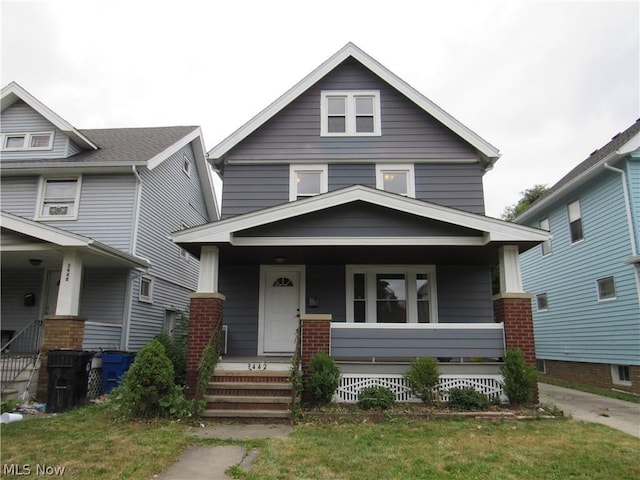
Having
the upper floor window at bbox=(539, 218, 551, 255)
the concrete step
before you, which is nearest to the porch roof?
the concrete step

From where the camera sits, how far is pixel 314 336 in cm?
786

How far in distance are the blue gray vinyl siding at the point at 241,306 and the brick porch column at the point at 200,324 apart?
193 centimetres

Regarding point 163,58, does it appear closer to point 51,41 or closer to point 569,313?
point 51,41

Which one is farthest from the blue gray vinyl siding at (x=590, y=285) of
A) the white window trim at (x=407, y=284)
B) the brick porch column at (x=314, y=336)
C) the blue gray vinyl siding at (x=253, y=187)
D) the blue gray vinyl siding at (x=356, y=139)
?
the blue gray vinyl siding at (x=253, y=187)

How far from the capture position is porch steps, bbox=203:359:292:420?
6957 mm

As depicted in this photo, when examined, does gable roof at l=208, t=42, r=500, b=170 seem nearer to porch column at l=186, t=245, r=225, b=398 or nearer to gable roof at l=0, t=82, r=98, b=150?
porch column at l=186, t=245, r=225, b=398

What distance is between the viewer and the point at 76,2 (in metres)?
9.97

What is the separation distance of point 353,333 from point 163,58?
43.6 feet

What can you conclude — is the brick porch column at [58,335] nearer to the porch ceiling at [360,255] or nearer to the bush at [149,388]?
the bush at [149,388]

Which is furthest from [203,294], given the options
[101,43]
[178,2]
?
[101,43]

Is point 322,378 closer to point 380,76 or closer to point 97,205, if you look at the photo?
point 380,76

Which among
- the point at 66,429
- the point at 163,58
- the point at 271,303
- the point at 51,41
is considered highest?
the point at 163,58

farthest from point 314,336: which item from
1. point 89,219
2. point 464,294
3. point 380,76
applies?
point 89,219

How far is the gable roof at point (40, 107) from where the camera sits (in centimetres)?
1284
